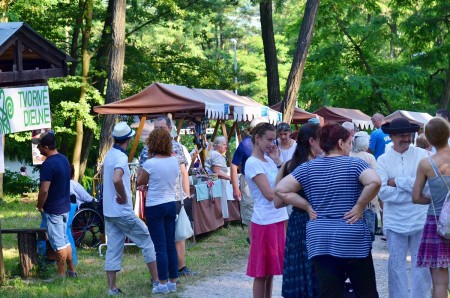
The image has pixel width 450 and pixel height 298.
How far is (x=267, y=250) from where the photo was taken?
763cm

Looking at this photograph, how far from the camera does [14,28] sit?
31.6ft

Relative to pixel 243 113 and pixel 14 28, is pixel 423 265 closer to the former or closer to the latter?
pixel 14 28

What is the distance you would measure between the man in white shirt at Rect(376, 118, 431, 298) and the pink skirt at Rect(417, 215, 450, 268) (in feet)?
1.99

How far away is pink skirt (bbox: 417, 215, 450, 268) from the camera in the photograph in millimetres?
6922

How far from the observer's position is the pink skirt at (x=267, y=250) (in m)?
7.62

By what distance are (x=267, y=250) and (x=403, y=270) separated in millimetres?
1214

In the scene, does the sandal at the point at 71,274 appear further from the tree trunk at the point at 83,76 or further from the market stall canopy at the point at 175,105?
the tree trunk at the point at 83,76

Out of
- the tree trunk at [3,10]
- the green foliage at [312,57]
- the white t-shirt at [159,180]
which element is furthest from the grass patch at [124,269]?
the green foliage at [312,57]

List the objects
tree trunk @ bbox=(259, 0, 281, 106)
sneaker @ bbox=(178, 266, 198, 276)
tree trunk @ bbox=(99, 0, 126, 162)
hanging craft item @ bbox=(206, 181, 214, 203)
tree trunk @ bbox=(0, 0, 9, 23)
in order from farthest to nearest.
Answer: tree trunk @ bbox=(259, 0, 281, 106) < tree trunk @ bbox=(0, 0, 9, 23) < tree trunk @ bbox=(99, 0, 126, 162) < hanging craft item @ bbox=(206, 181, 214, 203) < sneaker @ bbox=(178, 266, 198, 276)

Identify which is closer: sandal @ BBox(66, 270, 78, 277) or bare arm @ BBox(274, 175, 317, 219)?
bare arm @ BBox(274, 175, 317, 219)

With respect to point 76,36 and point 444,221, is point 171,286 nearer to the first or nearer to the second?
point 444,221

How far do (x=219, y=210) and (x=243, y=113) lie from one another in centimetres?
187

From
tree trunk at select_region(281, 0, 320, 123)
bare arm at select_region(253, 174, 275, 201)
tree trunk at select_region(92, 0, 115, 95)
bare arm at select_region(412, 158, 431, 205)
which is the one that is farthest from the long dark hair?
tree trunk at select_region(92, 0, 115, 95)

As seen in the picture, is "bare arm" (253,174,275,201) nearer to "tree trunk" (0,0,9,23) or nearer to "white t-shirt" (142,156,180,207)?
"white t-shirt" (142,156,180,207)
